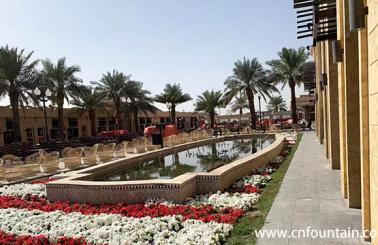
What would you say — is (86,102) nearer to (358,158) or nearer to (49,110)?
(49,110)

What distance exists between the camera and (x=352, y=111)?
655 centimetres

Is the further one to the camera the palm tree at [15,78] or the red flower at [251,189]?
the palm tree at [15,78]

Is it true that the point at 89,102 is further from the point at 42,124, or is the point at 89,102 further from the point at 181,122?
the point at 181,122

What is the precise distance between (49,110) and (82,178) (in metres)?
29.6

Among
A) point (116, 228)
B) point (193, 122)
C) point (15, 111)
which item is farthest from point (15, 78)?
point (193, 122)

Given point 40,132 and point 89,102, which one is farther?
point 89,102

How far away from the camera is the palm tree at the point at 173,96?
4619 centimetres

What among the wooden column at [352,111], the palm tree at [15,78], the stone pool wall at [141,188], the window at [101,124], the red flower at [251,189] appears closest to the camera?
the wooden column at [352,111]

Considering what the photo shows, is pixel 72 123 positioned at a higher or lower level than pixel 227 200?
higher

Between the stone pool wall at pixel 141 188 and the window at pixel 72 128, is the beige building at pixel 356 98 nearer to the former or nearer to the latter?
the stone pool wall at pixel 141 188

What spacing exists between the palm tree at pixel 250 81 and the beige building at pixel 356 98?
92.3ft

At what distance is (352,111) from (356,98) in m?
0.25

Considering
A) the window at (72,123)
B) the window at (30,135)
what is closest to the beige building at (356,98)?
the window at (30,135)

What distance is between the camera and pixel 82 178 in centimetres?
1058
